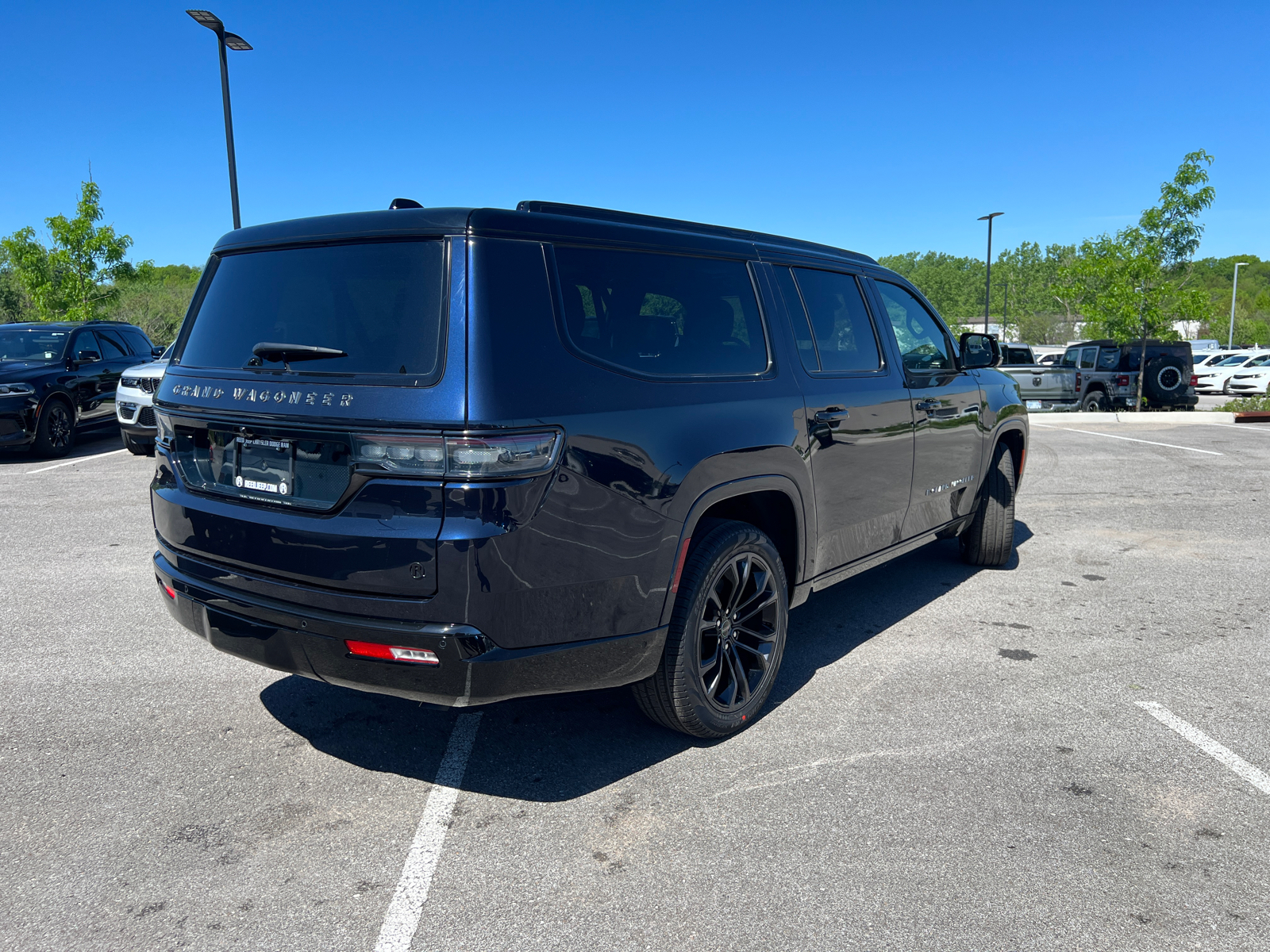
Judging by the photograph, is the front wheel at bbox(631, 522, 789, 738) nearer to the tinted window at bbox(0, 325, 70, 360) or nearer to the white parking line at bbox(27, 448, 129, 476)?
the white parking line at bbox(27, 448, 129, 476)

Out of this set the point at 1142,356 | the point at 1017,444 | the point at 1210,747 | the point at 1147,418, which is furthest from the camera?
the point at 1142,356

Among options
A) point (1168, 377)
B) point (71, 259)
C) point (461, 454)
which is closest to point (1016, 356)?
point (1168, 377)

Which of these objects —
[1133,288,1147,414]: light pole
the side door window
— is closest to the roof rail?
the side door window

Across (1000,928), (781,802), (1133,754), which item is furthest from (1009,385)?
(1000,928)

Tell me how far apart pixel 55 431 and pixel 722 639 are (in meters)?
11.6

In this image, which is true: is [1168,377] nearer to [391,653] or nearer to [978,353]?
[978,353]

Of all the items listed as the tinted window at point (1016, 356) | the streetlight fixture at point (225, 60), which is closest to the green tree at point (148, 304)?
the streetlight fixture at point (225, 60)

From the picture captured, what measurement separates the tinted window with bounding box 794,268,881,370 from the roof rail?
177 mm

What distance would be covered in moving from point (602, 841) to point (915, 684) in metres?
1.93

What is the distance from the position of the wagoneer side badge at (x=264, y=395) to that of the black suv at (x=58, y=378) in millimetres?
10077

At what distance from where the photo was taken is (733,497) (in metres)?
3.54

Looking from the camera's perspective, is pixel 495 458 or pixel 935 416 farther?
pixel 935 416

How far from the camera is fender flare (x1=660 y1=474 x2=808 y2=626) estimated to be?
10.3ft

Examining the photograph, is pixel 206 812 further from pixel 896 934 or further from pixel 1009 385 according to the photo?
pixel 1009 385
